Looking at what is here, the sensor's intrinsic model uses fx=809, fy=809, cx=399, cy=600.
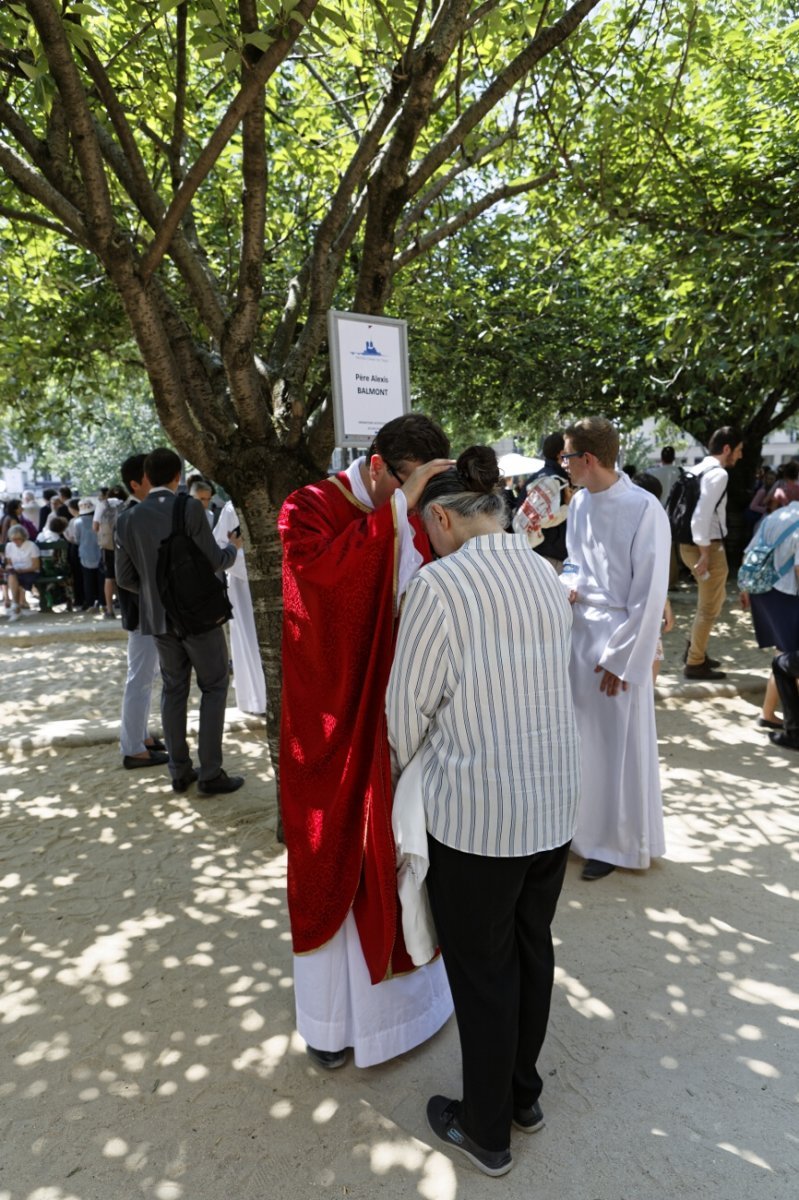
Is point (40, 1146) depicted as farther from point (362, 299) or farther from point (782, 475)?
point (782, 475)

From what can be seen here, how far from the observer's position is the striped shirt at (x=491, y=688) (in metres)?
1.99

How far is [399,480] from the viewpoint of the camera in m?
2.48

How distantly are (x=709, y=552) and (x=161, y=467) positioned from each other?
473cm

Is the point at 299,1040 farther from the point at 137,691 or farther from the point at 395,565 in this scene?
the point at 137,691

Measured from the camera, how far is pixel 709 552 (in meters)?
7.09

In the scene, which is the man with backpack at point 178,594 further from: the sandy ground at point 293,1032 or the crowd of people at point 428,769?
the crowd of people at point 428,769

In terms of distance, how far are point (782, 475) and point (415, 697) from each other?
21.6 ft

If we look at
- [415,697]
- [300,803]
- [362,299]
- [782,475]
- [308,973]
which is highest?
[362,299]

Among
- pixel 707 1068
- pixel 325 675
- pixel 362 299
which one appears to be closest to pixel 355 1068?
pixel 707 1068

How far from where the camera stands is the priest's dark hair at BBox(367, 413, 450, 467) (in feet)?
7.85

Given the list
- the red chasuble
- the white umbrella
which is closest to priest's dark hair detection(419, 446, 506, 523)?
the red chasuble

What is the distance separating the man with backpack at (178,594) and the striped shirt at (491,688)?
115 inches

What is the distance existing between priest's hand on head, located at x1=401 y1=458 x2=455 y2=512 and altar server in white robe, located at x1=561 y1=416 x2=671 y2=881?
5.63ft

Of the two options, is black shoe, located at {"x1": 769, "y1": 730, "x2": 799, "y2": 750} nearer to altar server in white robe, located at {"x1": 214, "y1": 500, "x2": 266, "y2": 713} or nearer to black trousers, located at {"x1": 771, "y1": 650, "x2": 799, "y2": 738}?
black trousers, located at {"x1": 771, "y1": 650, "x2": 799, "y2": 738}
